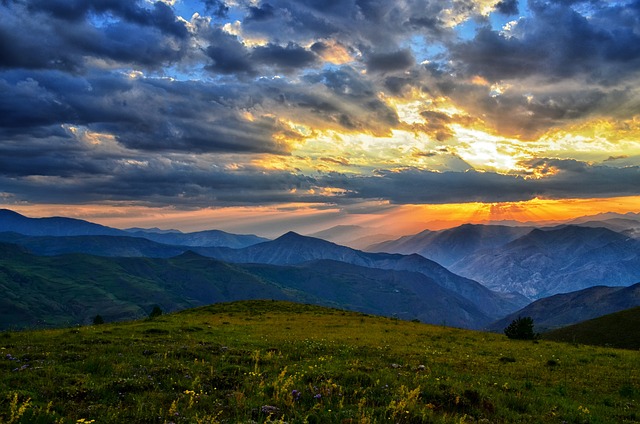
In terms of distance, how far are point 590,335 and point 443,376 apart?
3417 inches

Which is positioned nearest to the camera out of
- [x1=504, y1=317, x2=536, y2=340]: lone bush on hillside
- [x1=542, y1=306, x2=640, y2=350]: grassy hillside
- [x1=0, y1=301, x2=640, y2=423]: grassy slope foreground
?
[x1=0, y1=301, x2=640, y2=423]: grassy slope foreground

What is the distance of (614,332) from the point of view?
8075 centimetres

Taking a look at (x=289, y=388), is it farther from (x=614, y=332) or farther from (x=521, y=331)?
(x=614, y=332)

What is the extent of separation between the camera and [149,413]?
11.4 m

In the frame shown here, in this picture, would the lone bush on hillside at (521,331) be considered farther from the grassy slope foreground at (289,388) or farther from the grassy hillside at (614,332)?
the grassy hillside at (614,332)

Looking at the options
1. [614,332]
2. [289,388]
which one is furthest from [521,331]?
[614,332]

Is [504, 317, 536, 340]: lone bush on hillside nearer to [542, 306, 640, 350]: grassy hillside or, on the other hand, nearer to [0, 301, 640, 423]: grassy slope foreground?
[0, 301, 640, 423]: grassy slope foreground

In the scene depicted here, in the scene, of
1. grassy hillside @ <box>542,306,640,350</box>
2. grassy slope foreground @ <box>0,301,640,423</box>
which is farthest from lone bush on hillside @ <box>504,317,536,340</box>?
grassy hillside @ <box>542,306,640,350</box>

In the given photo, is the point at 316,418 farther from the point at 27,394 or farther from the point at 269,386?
the point at 27,394

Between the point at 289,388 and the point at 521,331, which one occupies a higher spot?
the point at 289,388

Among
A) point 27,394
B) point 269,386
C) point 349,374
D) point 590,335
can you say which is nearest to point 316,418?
point 269,386

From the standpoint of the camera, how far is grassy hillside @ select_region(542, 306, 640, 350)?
238 feet

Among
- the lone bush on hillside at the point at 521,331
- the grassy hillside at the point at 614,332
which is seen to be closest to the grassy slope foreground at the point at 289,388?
the lone bush on hillside at the point at 521,331

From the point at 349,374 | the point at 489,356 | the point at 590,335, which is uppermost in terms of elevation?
the point at 349,374
